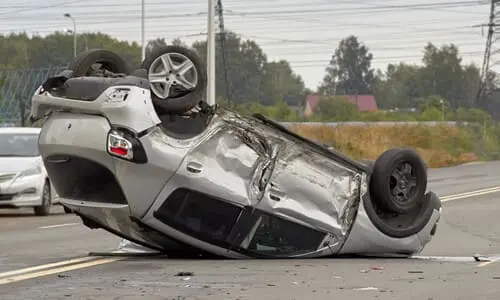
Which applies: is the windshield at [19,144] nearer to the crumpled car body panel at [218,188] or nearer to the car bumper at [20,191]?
the car bumper at [20,191]

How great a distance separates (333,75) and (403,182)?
422 feet

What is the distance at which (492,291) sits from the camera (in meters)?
9.02

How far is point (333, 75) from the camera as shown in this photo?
457 ft

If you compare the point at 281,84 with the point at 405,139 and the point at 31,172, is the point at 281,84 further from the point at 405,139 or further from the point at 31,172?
the point at 31,172

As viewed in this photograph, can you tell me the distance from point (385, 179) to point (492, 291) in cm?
232

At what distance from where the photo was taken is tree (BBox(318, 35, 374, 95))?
451ft

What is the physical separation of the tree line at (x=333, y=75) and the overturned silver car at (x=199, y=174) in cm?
7265

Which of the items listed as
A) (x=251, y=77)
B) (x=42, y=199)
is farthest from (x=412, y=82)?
(x=42, y=199)

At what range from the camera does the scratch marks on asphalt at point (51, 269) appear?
10.1 m

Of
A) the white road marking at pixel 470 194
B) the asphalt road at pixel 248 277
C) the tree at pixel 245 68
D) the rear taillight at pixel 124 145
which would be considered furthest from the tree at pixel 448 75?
the rear taillight at pixel 124 145

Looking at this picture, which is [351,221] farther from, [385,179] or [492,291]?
[492,291]

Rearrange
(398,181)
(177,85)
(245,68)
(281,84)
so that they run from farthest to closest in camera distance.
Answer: (281,84) → (245,68) → (398,181) → (177,85)

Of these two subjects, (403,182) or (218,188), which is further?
(403,182)

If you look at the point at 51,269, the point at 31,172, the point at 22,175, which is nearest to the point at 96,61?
the point at 51,269
